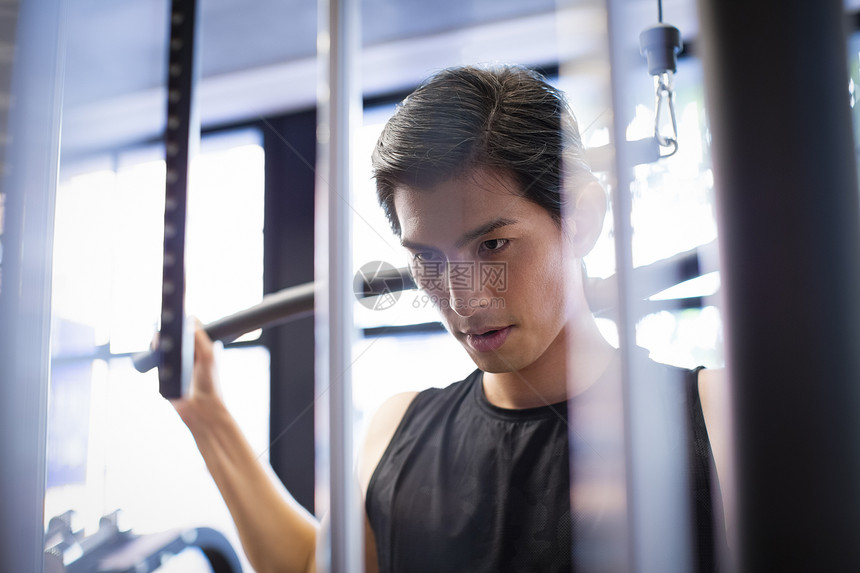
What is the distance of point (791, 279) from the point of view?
1.24 feet

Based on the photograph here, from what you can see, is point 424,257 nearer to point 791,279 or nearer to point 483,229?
point 483,229

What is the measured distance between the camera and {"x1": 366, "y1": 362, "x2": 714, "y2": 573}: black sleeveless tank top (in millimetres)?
506

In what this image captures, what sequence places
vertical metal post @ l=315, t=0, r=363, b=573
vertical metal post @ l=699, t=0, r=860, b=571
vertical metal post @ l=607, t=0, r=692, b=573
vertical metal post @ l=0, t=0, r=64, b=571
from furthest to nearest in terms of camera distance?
1. vertical metal post @ l=0, t=0, r=64, b=571
2. vertical metal post @ l=315, t=0, r=363, b=573
3. vertical metal post @ l=607, t=0, r=692, b=573
4. vertical metal post @ l=699, t=0, r=860, b=571

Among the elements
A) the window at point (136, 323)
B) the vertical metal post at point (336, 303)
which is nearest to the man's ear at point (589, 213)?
the vertical metal post at point (336, 303)

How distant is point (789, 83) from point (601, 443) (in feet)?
1.06

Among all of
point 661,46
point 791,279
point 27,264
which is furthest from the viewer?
point 27,264

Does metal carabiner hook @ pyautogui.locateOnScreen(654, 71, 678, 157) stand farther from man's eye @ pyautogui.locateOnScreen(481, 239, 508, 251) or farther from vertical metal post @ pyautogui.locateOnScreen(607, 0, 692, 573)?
man's eye @ pyautogui.locateOnScreen(481, 239, 508, 251)

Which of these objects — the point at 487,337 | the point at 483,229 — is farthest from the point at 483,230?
the point at 487,337

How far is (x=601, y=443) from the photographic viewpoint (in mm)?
502

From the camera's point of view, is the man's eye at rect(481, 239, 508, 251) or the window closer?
the man's eye at rect(481, 239, 508, 251)

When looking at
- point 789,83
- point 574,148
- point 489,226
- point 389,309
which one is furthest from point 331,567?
point 789,83

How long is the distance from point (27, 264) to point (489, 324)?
0.62m

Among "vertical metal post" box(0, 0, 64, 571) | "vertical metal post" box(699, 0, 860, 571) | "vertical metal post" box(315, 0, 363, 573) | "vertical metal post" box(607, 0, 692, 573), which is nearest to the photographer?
"vertical metal post" box(699, 0, 860, 571)

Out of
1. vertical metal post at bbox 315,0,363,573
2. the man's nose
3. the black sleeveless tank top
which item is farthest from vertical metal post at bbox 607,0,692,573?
vertical metal post at bbox 315,0,363,573
